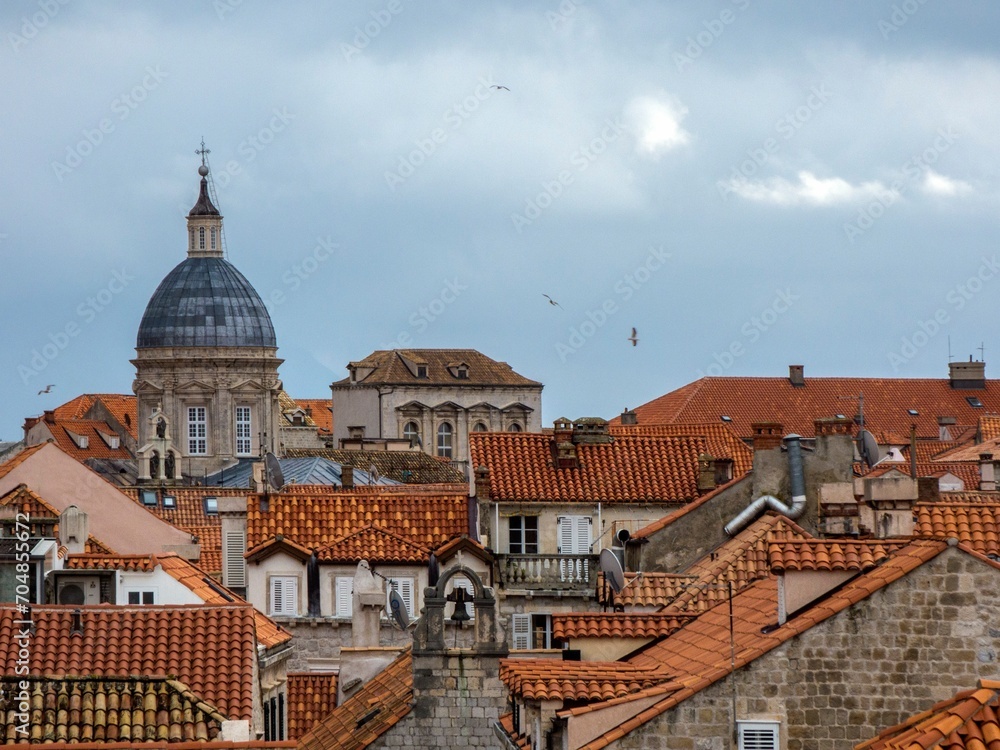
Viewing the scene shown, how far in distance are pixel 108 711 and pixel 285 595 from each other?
72.7 ft

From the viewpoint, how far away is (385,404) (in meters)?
170

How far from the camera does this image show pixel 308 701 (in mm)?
36156

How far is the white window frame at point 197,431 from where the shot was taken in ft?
471

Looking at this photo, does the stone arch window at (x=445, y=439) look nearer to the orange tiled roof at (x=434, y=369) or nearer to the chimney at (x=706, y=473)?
the orange tiled roof at (x=434, y=369)

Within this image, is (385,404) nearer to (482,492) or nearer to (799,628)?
(482,492)

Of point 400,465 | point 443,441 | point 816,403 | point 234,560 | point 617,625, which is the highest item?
point 443,441

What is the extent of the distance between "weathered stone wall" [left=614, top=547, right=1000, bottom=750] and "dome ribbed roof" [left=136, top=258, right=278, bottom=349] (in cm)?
12759

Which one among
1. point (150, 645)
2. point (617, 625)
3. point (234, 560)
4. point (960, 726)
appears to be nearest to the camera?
point (960, 726)

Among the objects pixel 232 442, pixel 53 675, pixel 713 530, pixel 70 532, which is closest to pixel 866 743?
pixel 53 675

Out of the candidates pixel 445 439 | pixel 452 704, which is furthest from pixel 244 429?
pixel 452 704

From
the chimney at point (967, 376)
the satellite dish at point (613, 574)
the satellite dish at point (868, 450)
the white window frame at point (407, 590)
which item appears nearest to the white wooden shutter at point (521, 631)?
the white window frame at point (407, 590)

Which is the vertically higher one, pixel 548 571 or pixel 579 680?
pixel 548 571

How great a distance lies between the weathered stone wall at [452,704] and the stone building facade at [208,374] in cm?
11690

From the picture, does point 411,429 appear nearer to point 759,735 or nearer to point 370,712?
point 370,712
